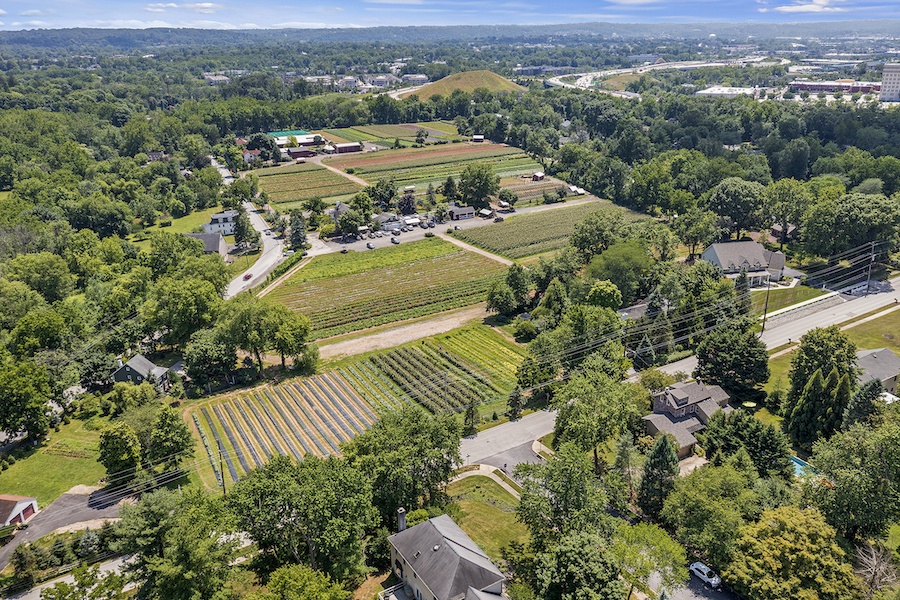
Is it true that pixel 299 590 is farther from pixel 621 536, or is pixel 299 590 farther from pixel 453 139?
pixel 453 139

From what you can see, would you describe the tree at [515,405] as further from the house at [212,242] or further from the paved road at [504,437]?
the house at [212,242]

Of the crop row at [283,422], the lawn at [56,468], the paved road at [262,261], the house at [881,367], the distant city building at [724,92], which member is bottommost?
the crop row at [283,422]

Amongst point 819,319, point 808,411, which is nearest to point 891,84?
point 819,319

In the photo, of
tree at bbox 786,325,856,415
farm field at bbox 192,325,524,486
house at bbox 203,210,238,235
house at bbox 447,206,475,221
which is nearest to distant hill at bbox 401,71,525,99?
house at bbox 447,206,475,221

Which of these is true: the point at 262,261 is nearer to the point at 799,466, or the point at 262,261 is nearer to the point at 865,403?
the point at 799,466

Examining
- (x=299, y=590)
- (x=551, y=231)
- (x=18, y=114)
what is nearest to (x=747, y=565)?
(x=299, y=590)

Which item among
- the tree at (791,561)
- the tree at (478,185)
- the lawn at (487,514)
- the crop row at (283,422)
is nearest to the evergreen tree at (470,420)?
the lawn at (487,514)
